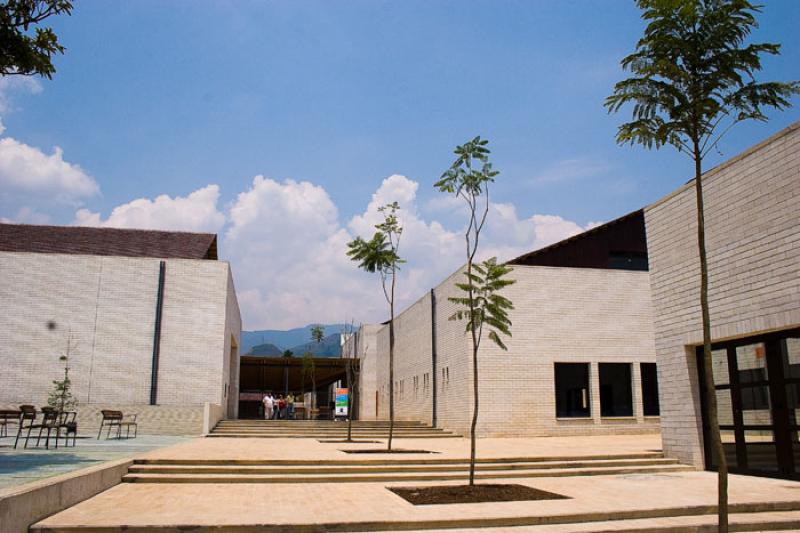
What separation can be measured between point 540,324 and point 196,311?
13420 millimetres

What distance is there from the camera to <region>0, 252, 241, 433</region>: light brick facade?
23406mm

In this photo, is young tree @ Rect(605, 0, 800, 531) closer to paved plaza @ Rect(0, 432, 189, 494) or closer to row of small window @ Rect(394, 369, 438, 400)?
paved plaza @ Rect(0, 432, 189, 494)

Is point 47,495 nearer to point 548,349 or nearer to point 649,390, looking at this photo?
point 548,349

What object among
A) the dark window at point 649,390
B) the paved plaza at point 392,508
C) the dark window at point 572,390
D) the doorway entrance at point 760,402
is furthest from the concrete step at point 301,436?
the doorway entrance at point 760,402

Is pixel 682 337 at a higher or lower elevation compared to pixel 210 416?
higher

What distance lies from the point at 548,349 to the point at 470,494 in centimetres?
1415

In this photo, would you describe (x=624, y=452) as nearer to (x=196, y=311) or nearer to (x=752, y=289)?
(x=752, y=289)

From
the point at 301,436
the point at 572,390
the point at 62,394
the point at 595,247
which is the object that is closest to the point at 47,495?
the point at 62,394

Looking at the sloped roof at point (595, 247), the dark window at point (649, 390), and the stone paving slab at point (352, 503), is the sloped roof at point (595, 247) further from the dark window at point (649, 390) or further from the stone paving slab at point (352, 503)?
the stone paving slab at point (352, 503)

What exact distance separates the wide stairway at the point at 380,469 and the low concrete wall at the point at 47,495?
5.18ft

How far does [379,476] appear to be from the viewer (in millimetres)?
11500

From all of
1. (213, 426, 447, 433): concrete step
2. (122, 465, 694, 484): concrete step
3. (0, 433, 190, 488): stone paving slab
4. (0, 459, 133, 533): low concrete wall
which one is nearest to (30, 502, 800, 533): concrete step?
(0, 459, 133, 533): low concrete wall

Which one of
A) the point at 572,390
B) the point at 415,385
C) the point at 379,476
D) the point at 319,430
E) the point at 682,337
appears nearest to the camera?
the point at 379,476

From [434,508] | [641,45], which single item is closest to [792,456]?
[434,508]
